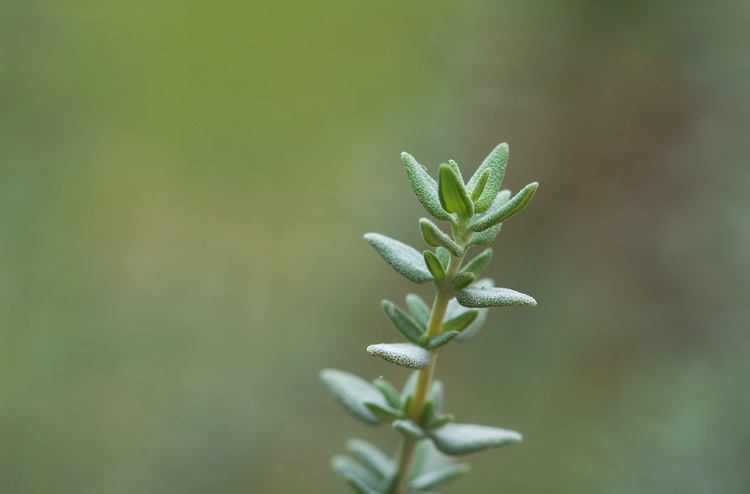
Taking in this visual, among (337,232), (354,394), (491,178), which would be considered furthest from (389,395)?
(337,232)

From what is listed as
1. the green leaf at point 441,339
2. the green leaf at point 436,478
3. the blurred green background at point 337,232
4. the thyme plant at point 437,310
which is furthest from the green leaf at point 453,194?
the blurred green background at point 337,232

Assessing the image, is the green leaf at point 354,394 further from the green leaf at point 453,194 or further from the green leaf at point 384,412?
the green leaf at point 453,194

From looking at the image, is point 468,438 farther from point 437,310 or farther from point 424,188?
point 424,188

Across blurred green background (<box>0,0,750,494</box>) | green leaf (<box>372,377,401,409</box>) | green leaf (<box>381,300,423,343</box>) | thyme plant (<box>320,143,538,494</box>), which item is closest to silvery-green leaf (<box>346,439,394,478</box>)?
thyme plant (<box>320,143,538,494</box>)

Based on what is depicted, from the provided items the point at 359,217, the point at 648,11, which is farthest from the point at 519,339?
the point at 648,11

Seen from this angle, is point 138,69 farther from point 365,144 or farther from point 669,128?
point 669,128

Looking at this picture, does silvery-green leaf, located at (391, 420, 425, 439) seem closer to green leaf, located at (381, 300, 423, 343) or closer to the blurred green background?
green leaf, located at (381, 300, 423, 343)
